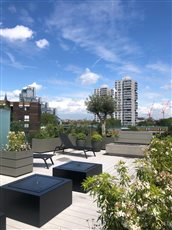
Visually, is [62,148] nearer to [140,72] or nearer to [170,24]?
[170,24]

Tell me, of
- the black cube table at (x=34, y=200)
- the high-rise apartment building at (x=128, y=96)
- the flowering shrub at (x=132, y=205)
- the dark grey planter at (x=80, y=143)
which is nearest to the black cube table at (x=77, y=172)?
the black cube table at (x=34, y=200)

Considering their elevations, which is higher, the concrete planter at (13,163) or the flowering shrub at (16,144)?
the flowering shrub at (16,144)

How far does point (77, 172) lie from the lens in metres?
4.68

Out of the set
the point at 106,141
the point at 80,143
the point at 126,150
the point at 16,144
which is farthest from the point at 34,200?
the point at 106,141

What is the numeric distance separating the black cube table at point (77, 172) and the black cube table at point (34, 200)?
92cm

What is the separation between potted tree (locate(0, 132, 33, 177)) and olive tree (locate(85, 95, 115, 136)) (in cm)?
876

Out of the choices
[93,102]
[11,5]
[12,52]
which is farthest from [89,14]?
[12,52]

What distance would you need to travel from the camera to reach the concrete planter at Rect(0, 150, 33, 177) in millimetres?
5441

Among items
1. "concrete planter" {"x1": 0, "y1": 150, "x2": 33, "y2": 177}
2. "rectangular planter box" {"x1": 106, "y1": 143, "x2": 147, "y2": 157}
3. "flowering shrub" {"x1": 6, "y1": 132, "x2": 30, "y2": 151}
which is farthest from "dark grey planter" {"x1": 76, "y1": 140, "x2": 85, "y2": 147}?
"concrete planter" {"x1": 0, "y1": 150, "x2": 33, "y2": 177}

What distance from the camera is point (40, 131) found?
35.0ft

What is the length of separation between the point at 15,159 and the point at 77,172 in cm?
169

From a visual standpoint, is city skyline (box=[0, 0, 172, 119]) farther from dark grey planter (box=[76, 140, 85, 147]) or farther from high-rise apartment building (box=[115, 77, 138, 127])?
high-rise apartment building (box=[115, 77, 138, 127])

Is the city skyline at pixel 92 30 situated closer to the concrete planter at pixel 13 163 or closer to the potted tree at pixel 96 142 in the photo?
the potted tree at pixel 96 142

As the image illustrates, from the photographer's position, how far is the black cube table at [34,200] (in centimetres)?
309
